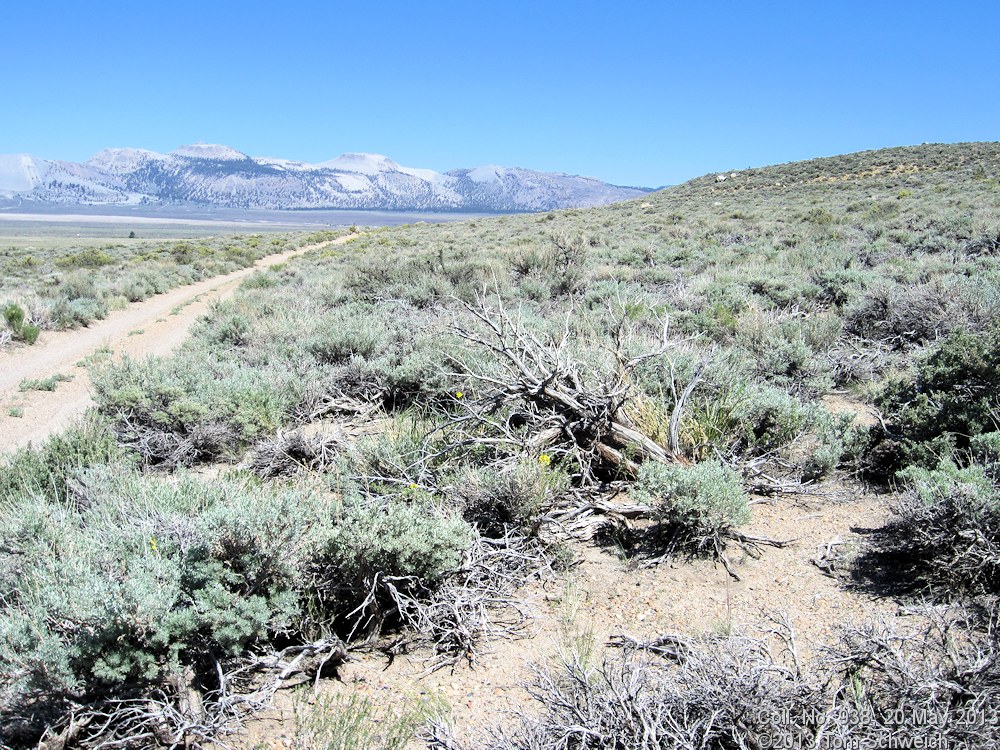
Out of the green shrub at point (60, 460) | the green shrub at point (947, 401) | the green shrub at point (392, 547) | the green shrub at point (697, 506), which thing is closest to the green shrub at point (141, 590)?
the green shrub at point (392, 547)

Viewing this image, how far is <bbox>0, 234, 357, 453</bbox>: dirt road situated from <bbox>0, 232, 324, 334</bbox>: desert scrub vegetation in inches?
14.3

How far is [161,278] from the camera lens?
64.5ft

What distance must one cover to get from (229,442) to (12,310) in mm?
9249

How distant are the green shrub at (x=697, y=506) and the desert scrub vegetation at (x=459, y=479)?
0.06ft

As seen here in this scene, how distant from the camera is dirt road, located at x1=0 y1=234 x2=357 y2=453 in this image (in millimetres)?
7298

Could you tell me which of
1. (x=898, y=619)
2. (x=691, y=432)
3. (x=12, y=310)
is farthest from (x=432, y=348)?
(x=12, y=310)

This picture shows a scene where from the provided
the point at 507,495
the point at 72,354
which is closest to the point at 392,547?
the point at 507,495

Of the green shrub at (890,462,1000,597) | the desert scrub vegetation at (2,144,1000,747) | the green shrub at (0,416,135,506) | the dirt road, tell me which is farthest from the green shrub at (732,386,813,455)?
the dirt road

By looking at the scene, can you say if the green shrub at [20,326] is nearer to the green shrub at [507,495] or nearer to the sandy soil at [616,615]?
the green shrub at [507,495]

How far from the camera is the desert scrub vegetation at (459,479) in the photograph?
2314mm

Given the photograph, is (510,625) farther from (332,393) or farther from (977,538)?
(332,393)

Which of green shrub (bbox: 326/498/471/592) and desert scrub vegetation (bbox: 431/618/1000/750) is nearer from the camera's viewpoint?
desert scrub vegetation (bbox: 431/618/1000/750)

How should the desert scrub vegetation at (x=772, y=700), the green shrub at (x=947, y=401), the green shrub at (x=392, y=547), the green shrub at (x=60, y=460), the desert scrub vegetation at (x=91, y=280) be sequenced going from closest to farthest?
the desert scrub vegetation at (x=772, y=700) → the green shrub at (x=392, y=547) → the green shrub at (x=947, y=401) → the green shrub at (x=60, y=460) → the desert scrub vegetation at (x=91, y=280)

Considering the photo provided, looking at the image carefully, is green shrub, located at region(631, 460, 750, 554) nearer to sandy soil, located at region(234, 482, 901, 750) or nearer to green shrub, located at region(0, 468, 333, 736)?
sandy soil, located at region(234, 482, 901, 750)
